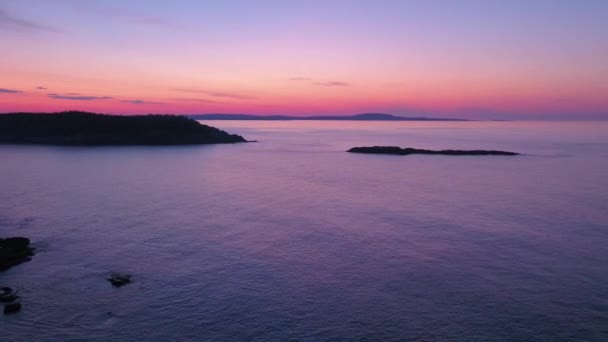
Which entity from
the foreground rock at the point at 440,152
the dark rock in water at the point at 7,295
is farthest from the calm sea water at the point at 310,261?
the foreground rock at the point at 440,152

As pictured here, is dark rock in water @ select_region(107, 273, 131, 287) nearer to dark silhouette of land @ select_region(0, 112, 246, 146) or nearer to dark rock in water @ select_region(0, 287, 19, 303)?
dark rock in water @ select_region(0, 287, 19, 303)

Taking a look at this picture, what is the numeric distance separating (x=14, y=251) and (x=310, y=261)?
17406 mm

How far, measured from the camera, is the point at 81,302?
66.8 ft

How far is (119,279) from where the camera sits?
74.3 feet

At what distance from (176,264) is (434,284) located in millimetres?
14367

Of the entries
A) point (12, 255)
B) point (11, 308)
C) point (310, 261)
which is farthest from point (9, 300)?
point (310, 261)

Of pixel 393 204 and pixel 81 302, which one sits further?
pixel 393 204

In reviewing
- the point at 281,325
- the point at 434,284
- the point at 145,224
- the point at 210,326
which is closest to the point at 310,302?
the point at 281,325

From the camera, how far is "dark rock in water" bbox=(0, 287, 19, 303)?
20125 millimetres

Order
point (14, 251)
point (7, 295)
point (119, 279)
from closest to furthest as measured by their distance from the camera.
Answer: point (7, 295), point (119, 279), point (14, 251)

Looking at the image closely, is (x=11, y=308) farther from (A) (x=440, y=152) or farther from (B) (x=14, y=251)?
(A) (x=440, y=152)

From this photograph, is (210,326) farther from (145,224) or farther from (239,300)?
(145,224)

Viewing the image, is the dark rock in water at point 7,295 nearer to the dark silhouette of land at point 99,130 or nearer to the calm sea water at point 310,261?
the calm sea water at point 310,261

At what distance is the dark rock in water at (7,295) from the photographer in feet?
66.0
